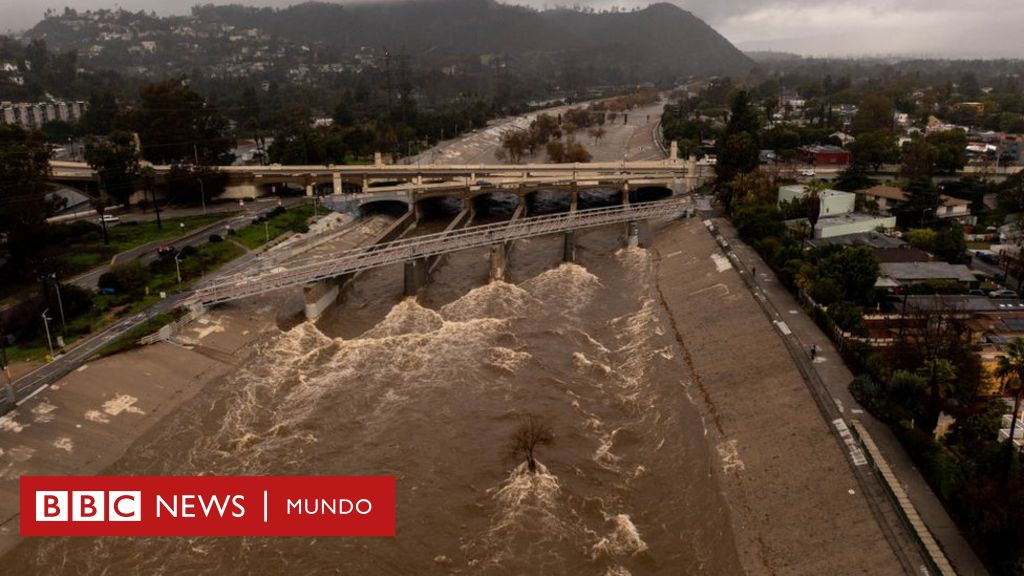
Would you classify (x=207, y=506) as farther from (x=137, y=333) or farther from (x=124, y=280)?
(x=124, y=280)

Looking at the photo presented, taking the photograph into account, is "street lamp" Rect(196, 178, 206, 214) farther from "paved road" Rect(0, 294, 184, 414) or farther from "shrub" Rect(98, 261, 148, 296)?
"paved road" Rect(0, 294, 184, 414)

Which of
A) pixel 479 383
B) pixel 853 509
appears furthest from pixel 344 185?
pixel 853 509

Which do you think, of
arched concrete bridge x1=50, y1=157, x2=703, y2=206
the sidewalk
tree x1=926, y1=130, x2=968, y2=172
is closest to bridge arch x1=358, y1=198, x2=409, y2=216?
arched concrete bridge x1=50, y1=157, x2=703, y2=206

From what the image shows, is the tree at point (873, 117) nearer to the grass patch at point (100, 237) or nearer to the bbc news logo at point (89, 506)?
the grass patch at point (100, 237)

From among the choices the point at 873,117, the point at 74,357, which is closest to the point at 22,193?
the point at 74,357

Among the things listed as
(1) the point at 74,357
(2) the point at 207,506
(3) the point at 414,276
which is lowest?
(2) the point at 207,506

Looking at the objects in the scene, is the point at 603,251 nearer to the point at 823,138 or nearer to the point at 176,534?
the point at 176,534
